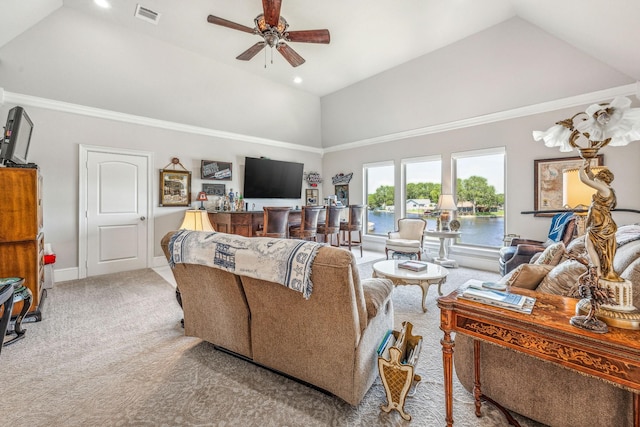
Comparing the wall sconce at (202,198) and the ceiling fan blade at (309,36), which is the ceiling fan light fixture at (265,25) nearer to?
the ceiling fan blade at (309,36)

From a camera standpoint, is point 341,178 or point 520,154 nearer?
point 520,154

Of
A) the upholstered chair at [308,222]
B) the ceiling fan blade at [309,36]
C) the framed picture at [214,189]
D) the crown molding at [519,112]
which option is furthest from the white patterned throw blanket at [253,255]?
the crown molding at [519,112]

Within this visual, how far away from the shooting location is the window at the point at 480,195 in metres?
4.98

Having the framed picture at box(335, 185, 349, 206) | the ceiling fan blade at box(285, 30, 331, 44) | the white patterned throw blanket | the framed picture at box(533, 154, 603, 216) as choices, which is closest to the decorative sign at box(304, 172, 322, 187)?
the framed picture at box(335, 185, 349, 206)

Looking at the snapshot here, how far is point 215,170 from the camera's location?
5.91m

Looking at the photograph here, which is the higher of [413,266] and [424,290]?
[413,266]

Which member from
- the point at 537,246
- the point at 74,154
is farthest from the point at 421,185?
the point at 74,154

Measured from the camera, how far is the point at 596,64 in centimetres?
375

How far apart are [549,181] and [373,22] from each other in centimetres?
352

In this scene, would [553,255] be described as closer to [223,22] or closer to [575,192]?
[575,192]

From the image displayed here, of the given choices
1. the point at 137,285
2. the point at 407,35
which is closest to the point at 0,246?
the point at 137,285

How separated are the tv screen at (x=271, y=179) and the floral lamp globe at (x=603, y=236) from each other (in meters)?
5.78

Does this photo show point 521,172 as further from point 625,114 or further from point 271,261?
point 271,261

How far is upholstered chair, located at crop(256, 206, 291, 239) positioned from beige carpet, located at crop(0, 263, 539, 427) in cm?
225
